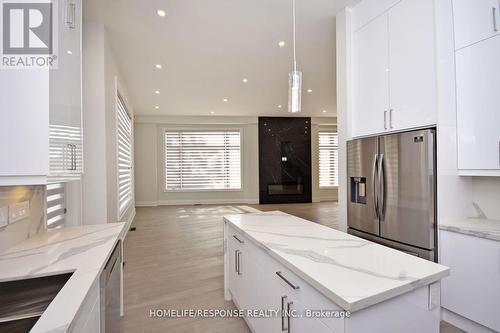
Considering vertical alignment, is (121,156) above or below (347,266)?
above

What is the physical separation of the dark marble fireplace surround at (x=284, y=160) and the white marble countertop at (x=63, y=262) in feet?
22.5

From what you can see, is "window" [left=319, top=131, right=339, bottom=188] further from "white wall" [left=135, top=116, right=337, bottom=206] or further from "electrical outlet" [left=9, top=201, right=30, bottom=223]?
"electrical outlet" [left=9, top=201, right=30, bottom=223]

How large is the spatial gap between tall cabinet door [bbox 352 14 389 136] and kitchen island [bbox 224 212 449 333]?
4.80 ft

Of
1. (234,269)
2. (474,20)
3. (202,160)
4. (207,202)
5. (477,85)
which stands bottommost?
(207,202)

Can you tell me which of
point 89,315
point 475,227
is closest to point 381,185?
point 475,227

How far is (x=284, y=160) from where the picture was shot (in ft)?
28.1

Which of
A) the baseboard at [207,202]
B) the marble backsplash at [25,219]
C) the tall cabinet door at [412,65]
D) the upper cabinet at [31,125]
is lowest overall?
the baseboard at [207,202]

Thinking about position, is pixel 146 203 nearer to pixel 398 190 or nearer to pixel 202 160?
pixel 202 160

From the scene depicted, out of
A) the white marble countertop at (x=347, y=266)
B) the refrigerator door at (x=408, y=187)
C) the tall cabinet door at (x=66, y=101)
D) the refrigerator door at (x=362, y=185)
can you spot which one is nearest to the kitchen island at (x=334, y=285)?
the white marble countertop at (x=347, y=266)

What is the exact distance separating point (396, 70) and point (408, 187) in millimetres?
1058

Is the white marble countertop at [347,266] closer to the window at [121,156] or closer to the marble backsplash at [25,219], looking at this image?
the marble backsplash at [25,219]

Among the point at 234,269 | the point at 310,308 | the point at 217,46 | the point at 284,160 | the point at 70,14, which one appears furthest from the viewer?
the point at 284,160

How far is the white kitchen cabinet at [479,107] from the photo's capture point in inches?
72.4

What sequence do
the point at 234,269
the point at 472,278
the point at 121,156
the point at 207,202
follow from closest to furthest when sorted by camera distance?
1. the point at 472,278
2. the point at 234,269
3. the point at 121,156
4. the point at 207,202
